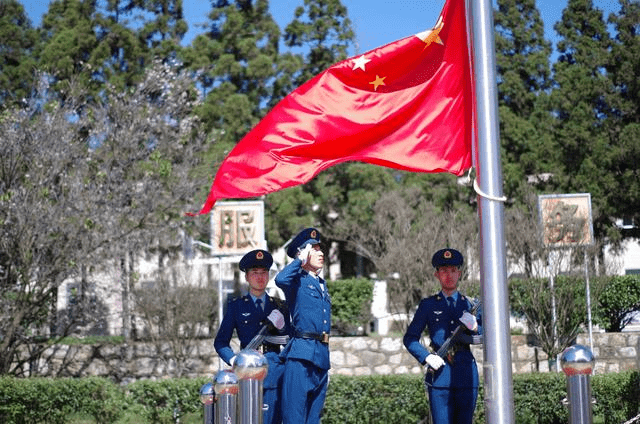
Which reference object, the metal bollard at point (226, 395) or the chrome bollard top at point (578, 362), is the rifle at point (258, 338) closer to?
the metal bollard at point (226, 395)

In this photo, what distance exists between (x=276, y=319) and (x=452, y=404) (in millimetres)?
1625

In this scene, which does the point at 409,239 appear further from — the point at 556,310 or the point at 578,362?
the point at 578,362

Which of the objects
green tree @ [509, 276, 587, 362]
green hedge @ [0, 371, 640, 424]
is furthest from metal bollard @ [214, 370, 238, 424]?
green tree @ [509, 276, 587, 362]

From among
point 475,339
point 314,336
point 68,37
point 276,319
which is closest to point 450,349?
point 475,339

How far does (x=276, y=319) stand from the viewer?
290 inches

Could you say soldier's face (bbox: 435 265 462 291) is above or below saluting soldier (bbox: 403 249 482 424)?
above

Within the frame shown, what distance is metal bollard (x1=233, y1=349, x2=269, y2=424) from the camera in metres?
4.32

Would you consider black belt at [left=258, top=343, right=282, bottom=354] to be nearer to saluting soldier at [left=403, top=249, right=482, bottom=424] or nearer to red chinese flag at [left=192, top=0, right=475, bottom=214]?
saluting soldier at [left=403, top=249, right=482, bottom=424]

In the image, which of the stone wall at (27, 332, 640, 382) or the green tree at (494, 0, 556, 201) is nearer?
the stone wall at (27, 332, 640, 382)

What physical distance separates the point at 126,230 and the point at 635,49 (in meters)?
17.5

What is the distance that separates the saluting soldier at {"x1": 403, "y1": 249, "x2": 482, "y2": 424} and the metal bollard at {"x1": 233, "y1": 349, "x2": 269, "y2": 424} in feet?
8.17

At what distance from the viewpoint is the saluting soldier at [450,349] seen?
6.80 m

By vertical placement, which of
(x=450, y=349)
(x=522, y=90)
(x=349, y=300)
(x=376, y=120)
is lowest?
(x=450, y=349)

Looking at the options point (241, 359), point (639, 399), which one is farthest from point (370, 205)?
point (241, 359)
